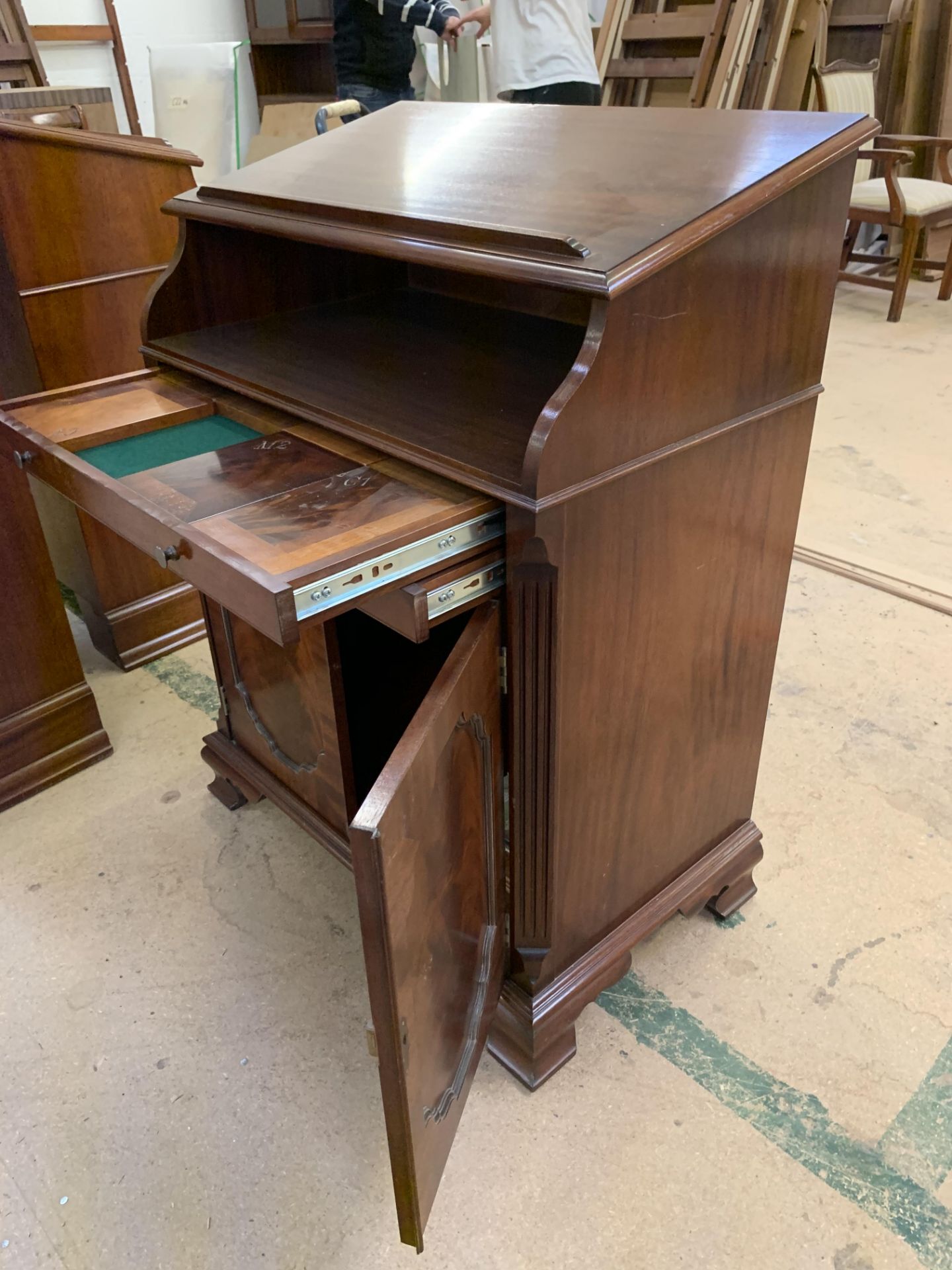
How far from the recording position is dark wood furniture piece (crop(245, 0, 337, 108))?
4.91 meters

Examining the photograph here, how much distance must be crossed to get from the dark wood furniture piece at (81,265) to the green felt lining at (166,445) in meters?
0.82

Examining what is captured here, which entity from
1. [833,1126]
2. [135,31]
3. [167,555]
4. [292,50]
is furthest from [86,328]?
[292,50]

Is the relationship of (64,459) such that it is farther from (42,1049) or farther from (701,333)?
(42,1049)

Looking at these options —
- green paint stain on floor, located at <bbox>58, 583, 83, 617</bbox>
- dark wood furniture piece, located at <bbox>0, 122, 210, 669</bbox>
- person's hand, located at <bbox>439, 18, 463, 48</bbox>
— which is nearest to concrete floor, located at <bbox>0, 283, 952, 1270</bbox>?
dark wood furniture piece, located at <bbox>0, 122, 210, 669</bbox>

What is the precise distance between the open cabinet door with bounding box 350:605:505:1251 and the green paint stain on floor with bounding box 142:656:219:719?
1054mm

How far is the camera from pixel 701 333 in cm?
93

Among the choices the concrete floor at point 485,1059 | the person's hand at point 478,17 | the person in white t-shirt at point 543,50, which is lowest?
the concrete floor at point 485,1059

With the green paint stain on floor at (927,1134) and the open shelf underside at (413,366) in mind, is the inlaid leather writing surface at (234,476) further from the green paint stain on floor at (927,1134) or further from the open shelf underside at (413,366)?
the green paint stain on floor at (927,1134)

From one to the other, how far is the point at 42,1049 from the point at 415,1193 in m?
0.74

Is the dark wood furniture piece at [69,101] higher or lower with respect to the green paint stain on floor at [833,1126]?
higher

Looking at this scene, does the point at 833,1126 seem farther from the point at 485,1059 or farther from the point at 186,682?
the point at 186,682

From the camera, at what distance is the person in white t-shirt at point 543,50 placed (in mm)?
2699

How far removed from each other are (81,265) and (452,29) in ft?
5.64

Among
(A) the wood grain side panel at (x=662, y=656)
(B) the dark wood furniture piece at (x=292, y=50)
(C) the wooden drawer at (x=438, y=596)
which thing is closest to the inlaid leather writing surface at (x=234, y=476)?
(C) the wooden drawer at (x=438, y=596)
